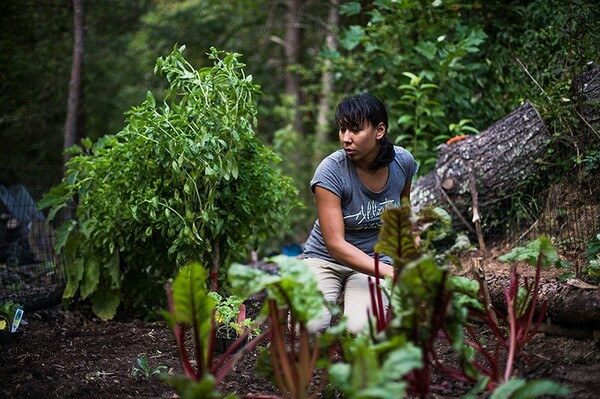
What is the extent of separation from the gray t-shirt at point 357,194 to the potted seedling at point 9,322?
5.66 ft

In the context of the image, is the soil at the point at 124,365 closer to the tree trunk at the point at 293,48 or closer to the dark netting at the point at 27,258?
the dark netting at the point at 27,258

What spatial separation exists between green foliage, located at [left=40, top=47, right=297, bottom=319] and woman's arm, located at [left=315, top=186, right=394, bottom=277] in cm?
71

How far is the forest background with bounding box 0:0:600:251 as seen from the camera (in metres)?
4.88

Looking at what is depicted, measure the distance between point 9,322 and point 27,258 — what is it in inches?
47.9

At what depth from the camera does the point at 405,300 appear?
7.19 feet

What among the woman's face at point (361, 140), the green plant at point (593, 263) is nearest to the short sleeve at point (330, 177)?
the woman's face at point (361, 140)

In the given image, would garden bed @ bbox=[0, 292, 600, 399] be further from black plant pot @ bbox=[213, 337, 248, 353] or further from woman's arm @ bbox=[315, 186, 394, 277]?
woman's arm @ bbox=[315, 186, 394, 277]

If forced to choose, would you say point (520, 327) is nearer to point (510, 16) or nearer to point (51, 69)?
point (510, 16)

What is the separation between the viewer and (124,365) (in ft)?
11.0

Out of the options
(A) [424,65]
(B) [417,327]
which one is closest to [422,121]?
(A) [424,65]

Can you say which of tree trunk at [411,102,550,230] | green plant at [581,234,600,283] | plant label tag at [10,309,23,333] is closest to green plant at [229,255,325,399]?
green plant at [581,234,600,283]

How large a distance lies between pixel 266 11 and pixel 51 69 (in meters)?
4.42

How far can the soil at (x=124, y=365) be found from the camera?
2.81 meters

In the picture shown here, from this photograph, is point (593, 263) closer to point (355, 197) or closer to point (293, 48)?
point (355, 197)
